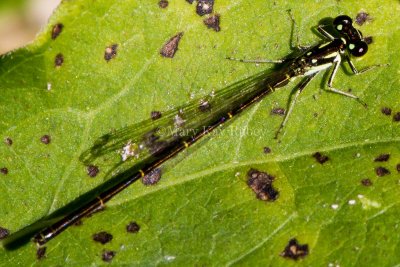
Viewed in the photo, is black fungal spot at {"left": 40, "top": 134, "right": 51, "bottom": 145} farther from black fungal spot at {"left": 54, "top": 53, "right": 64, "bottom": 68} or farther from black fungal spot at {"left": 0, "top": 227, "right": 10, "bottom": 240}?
black fungal spot at {"left": 0, "top": 227, "right": 10, "bottom": 240}

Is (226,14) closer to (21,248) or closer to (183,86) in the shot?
(183,86)

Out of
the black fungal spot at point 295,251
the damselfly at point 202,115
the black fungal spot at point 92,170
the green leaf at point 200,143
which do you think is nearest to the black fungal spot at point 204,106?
the damselfly at point 202,115

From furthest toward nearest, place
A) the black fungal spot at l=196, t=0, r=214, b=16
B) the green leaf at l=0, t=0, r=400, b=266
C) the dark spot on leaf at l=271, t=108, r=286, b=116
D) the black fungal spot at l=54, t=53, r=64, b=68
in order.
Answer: the dark spot on leaf at l=271, t=108, r=286, b=116 < the black fungal spot at l=196, t=0, r=214, b=16 < the black fungal spot at l=54, t=53, r=64, b=68 < the green leaf at l=0, t=0, r=400, b=266

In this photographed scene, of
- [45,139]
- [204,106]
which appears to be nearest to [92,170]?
[45,139]

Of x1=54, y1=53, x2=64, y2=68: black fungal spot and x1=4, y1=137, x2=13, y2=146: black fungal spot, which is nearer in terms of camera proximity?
x1=54, y1=53, x2=64, y2=68: black fungal spot

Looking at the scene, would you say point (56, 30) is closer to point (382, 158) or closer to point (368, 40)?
point (368, 40)

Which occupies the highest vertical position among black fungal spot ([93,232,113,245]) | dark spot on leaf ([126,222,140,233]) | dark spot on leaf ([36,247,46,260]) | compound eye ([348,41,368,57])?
compound eye ([348,41,368,57])

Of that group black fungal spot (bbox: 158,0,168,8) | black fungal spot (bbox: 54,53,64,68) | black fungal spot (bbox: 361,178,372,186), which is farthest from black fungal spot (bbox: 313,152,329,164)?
black fungal spot (bbox: 54,53,64,68)
